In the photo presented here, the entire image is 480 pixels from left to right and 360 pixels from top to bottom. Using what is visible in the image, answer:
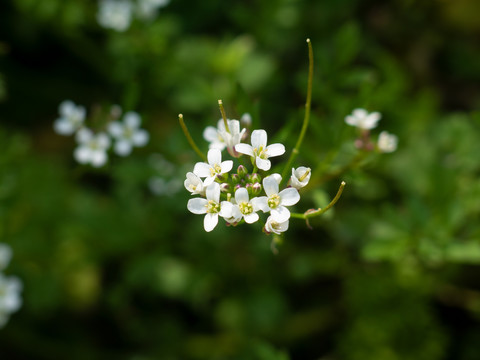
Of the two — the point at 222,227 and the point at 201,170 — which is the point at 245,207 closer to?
the point at 201,170

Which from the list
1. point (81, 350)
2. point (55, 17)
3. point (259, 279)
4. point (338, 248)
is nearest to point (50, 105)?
point (55, 17)

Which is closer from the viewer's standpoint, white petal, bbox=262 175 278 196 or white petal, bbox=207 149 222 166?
white petal, bbox=262 175 278 196

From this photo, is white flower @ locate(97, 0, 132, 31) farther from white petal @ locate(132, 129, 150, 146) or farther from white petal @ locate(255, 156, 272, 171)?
white petal @ locate(255, 156, 272, 171)

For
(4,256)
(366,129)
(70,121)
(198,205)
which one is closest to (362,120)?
(366,129)

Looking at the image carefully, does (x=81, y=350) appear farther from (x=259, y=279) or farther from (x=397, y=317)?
(x=397, y=317)

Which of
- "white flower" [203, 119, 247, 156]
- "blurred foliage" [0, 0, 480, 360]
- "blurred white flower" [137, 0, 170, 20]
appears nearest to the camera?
"white flower" [203, 119, 247, 156]

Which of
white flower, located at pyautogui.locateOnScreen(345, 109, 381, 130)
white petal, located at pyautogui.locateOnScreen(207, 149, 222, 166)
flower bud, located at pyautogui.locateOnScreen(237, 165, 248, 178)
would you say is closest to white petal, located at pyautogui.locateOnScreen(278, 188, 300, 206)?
flower bud, located at pyautogui.locateOnScreen(237, 165, 248, 178)

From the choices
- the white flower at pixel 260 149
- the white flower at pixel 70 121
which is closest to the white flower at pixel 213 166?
the white flower at pixel 260 149
